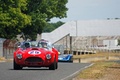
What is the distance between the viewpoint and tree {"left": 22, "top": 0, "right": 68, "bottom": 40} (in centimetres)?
6581

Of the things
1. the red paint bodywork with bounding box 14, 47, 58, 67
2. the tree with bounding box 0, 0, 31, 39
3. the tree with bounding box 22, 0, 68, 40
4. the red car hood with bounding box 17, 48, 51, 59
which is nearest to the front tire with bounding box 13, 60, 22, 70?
the red paint bodywork with bounding box 14, 47, 58, 67

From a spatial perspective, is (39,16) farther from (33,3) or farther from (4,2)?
(4,2)

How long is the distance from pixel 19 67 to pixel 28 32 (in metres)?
47.9

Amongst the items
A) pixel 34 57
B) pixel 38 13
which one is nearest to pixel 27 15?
pixel 38 13

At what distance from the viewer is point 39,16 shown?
65.6m

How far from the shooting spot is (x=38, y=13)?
2635 inches

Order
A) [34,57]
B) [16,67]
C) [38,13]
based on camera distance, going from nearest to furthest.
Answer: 1. [34,57]
2. [16,67]
3. [38,13]

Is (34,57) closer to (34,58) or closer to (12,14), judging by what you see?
(34,58)

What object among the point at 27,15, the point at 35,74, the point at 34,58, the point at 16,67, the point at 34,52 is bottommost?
the point at 35,74

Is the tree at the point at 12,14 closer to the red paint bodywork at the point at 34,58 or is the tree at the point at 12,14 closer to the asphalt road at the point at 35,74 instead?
the red paint bodywork at the point at 34,58

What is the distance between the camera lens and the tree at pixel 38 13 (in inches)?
2591

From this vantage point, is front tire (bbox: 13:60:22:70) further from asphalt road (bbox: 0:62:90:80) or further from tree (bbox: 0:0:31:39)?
tree (bbox: 0:0:31:39)

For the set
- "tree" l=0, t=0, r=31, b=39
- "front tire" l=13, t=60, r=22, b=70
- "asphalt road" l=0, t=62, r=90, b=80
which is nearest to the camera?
"asphalt road" l=0, t=62, r=90, b=80

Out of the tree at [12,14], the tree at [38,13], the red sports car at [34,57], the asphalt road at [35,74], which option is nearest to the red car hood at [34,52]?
the red sports car at [34,57]
